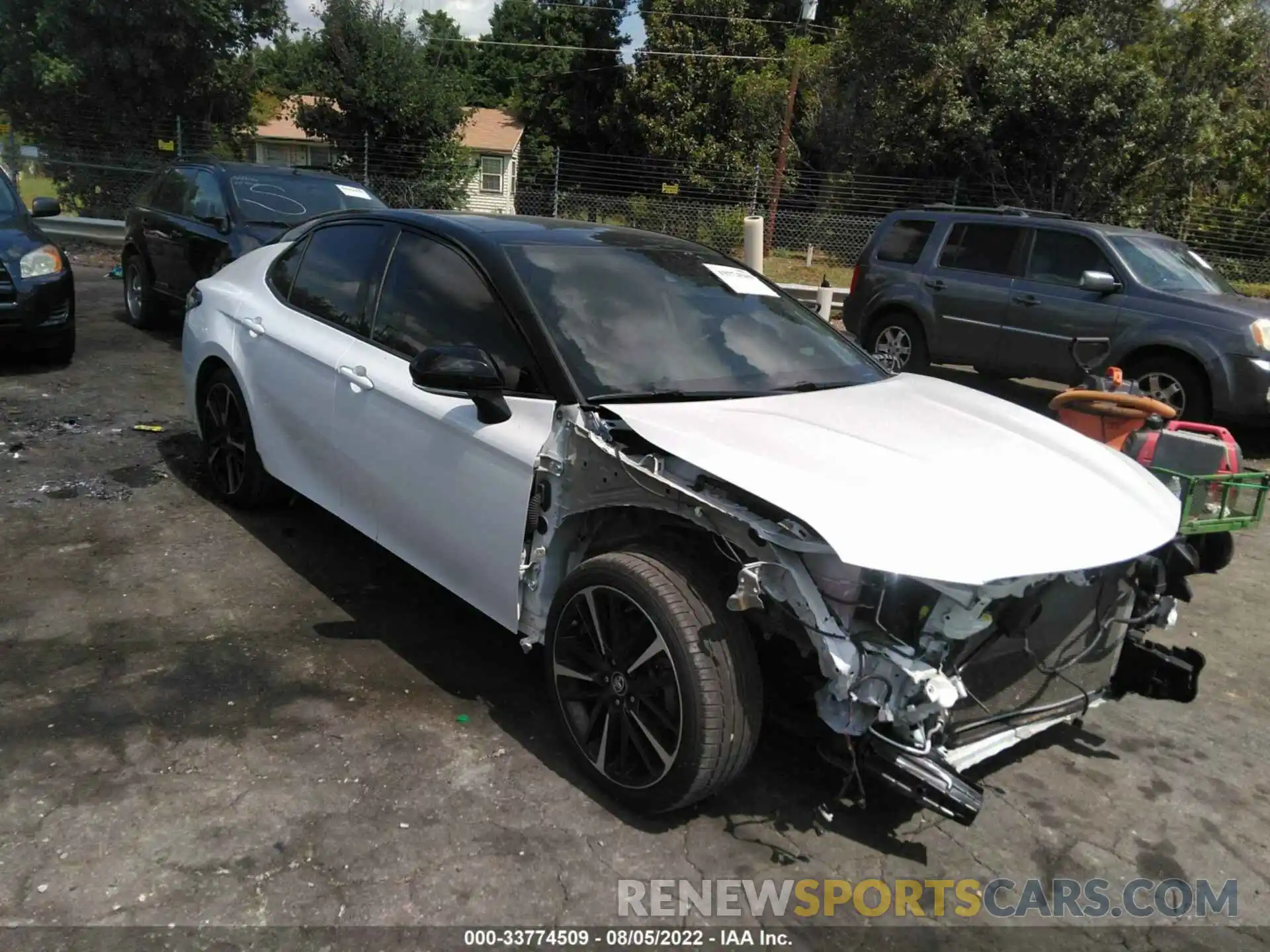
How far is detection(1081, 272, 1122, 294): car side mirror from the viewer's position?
333 inches

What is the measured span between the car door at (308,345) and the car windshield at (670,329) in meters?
0.97

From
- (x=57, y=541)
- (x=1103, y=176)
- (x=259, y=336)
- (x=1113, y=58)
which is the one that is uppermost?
(x=1113, y=58)

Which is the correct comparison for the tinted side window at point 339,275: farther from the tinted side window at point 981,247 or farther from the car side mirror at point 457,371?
the tinted side window at point 981,247

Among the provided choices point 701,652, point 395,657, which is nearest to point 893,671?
point 701,652

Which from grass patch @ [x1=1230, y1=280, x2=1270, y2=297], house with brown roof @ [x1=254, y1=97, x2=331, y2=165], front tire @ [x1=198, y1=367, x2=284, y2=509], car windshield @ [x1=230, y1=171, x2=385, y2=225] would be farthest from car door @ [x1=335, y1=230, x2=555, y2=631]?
house with brown roof @ [x1=254, y1=97, x2=331, y2=165]

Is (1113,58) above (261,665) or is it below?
above

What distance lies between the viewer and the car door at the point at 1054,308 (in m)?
8.70

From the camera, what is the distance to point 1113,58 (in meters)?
18.6

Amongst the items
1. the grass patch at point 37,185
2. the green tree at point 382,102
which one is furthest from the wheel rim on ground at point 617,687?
the grass patch at point 37,185

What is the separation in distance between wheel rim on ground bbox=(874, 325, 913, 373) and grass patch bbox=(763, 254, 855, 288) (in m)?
7.35

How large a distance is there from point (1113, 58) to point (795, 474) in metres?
19.6

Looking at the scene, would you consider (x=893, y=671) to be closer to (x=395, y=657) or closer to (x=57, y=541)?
(x=395, y=657)

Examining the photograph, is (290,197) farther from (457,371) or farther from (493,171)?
(493,171)

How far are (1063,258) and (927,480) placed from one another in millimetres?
7220
